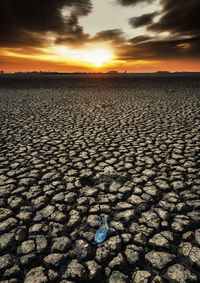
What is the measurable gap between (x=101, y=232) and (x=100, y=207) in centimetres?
35

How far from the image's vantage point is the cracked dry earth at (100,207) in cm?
148

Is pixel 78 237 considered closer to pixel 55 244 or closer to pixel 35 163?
pixel 55 244

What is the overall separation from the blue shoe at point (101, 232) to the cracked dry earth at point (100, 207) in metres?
0.04

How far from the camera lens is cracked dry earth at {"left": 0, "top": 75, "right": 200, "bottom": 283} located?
58.3 inches

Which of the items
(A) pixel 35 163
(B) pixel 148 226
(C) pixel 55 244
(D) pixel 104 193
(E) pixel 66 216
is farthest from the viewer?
(A) pixel 35 163

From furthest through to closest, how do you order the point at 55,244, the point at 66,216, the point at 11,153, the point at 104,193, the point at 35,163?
the point at 11,153, the point at 35,163, the point at 104,193, the point at 66,216, the point at 55,244

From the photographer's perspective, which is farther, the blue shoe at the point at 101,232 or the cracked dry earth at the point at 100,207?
the blue shoe at the point at 101,232

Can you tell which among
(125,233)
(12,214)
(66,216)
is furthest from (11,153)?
(125,233)

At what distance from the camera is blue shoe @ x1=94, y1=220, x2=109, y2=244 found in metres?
1.72

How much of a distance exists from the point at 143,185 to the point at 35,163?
1.76m

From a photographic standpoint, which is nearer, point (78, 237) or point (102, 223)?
point (78, 237)

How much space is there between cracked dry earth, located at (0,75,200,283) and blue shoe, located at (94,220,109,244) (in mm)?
40

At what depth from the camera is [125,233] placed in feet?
5.84

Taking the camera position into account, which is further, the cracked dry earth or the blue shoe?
the blue shoe
